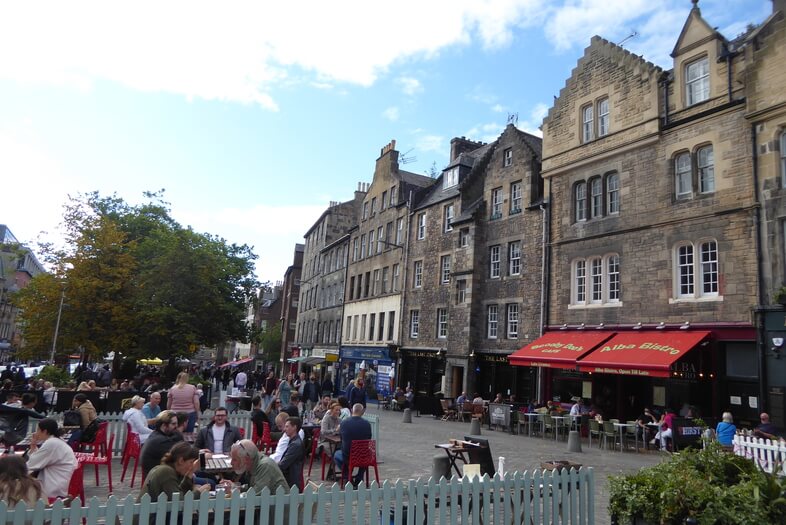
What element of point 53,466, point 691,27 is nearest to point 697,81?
point 691,27

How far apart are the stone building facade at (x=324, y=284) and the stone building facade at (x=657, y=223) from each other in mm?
23195

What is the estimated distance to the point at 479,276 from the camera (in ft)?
88.6

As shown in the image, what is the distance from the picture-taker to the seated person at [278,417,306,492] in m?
7.58

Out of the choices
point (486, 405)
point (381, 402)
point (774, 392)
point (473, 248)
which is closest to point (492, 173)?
point (473, 248)

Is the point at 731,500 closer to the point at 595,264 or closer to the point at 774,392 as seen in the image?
the point at 774,392

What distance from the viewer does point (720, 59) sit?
17.8 meters

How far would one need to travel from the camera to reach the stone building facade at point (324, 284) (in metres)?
44.1

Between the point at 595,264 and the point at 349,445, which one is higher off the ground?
the point at 595,264

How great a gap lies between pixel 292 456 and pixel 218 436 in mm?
2126

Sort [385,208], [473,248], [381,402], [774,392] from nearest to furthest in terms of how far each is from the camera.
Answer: [774,392] → [473,248] → [381,402] → [385,208]

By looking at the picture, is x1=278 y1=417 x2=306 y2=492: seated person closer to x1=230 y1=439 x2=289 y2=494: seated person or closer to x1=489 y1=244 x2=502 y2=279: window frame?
x1=230 y1=439 x2=289 y2=494: seated person

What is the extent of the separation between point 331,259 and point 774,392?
36.3 meters

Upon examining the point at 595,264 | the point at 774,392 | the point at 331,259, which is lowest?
the point at 774,392

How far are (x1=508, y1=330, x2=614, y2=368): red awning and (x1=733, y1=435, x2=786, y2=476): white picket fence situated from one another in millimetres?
7160
